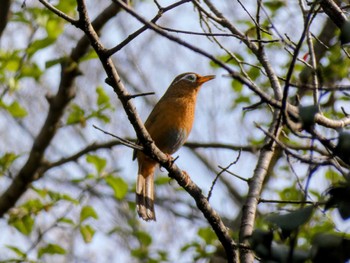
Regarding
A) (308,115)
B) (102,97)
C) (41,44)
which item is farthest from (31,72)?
(308,115)

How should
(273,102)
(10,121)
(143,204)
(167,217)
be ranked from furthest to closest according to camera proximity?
(10,121)
(167,217)
(143,204)
(273,102)

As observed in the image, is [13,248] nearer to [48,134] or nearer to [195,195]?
[48,134]

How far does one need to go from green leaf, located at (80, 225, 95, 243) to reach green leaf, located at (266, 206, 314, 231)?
172 inches

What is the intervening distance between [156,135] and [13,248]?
1528 millimetres

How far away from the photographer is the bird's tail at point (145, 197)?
5.78 meters

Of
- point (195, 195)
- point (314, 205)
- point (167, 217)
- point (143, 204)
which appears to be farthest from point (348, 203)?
point (167, 217)

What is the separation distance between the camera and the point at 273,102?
8.14 ft

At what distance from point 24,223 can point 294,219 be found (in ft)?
14.9

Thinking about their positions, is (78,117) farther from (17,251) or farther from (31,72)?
(17,251)

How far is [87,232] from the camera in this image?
20.8 feet

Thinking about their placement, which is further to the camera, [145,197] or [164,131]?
[164,131]

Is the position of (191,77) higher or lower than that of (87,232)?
higher

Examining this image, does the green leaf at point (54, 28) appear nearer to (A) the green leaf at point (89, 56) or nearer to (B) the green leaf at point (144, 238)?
(A) the green leaf at point (89, 56)

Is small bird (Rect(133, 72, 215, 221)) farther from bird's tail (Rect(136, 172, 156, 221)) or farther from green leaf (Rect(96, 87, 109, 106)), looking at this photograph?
green leaf (Rect(96, 87, 109, 106))
